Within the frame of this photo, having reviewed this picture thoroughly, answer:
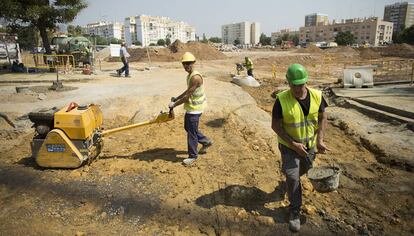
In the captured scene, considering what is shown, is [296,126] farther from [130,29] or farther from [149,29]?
[149,29]

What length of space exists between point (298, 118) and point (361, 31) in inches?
5012

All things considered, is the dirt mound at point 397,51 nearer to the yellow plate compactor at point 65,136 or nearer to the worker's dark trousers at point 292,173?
the worker's dark trousers at point 292,173

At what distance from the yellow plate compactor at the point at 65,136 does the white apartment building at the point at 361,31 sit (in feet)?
375

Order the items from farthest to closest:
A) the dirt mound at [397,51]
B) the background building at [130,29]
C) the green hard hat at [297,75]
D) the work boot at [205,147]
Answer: the background building at [130,29] < the dirt mound at [397,51] < the work boot at [205,147] < the green hard hat at [297,75]

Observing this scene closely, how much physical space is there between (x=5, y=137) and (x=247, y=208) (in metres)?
5.90

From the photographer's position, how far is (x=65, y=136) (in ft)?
14.6

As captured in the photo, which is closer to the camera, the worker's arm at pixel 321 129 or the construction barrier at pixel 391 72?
the worker's arm at pixel 321 129

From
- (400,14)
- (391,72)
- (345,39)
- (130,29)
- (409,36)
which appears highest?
(400,14)

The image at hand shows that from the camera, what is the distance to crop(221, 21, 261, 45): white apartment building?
170 m

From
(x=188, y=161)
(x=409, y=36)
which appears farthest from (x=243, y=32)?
(x=188, y=161)

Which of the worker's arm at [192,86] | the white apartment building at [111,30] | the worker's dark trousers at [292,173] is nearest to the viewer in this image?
the worker's dark trousers at [292,173]

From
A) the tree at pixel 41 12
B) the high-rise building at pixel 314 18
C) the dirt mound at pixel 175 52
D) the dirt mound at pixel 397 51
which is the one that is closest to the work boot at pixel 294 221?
the tree at pixel 41 12

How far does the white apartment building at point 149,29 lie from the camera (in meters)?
131

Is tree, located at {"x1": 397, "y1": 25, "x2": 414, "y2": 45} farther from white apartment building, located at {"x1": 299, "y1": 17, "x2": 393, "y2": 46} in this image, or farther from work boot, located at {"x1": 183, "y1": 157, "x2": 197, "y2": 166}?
work boot, located at {"x1": 183, "y1": 157, "x2": 197, "y2": 166}
